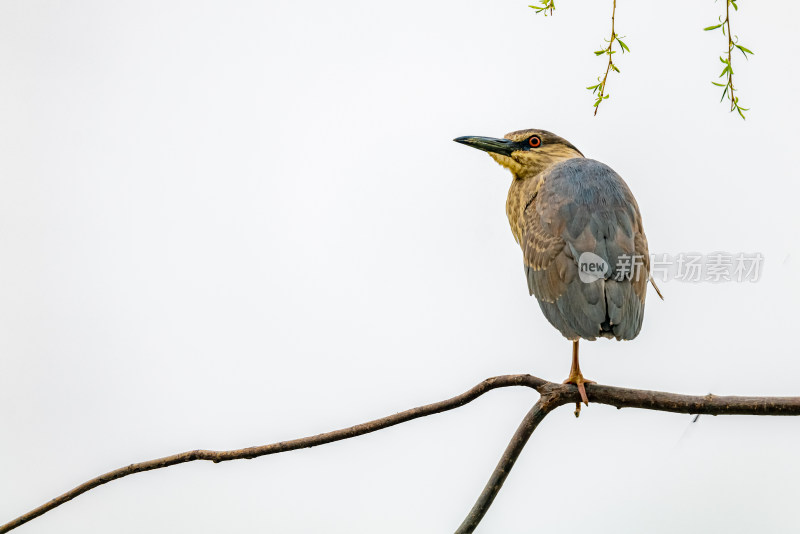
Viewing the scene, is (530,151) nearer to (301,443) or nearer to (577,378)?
(577,378)

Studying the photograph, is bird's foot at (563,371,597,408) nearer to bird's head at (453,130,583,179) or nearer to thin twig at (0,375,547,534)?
thin twig at (0,375,547,534)

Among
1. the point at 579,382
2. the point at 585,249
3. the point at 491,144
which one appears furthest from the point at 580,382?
the point at 491,144

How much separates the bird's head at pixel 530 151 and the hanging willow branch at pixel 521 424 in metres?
0.58

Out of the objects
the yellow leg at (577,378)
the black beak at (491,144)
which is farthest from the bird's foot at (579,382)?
the black beak at (491,144)

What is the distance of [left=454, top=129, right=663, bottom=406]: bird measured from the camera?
→ 3.93 feet

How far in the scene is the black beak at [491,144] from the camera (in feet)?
4.72

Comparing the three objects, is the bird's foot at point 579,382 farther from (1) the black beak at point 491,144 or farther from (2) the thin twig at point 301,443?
(1) the black beak at point 491,144

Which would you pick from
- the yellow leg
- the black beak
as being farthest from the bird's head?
the yellow leg

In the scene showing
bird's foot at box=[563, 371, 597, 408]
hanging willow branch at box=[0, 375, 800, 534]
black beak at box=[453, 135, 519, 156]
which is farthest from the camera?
black beak at box=[453, 135, 519, 156]

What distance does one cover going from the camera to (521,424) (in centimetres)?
104

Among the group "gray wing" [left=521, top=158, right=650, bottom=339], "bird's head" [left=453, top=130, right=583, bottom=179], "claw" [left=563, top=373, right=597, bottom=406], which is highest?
"bird's head" [left=453, top=130, right=583, bottom=179]

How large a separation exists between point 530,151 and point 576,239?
0.29m

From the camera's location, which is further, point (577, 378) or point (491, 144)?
point (491, 144)

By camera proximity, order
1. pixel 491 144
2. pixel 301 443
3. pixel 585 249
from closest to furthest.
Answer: pixel 301 443, pixel 585 249, pixel 491 144
